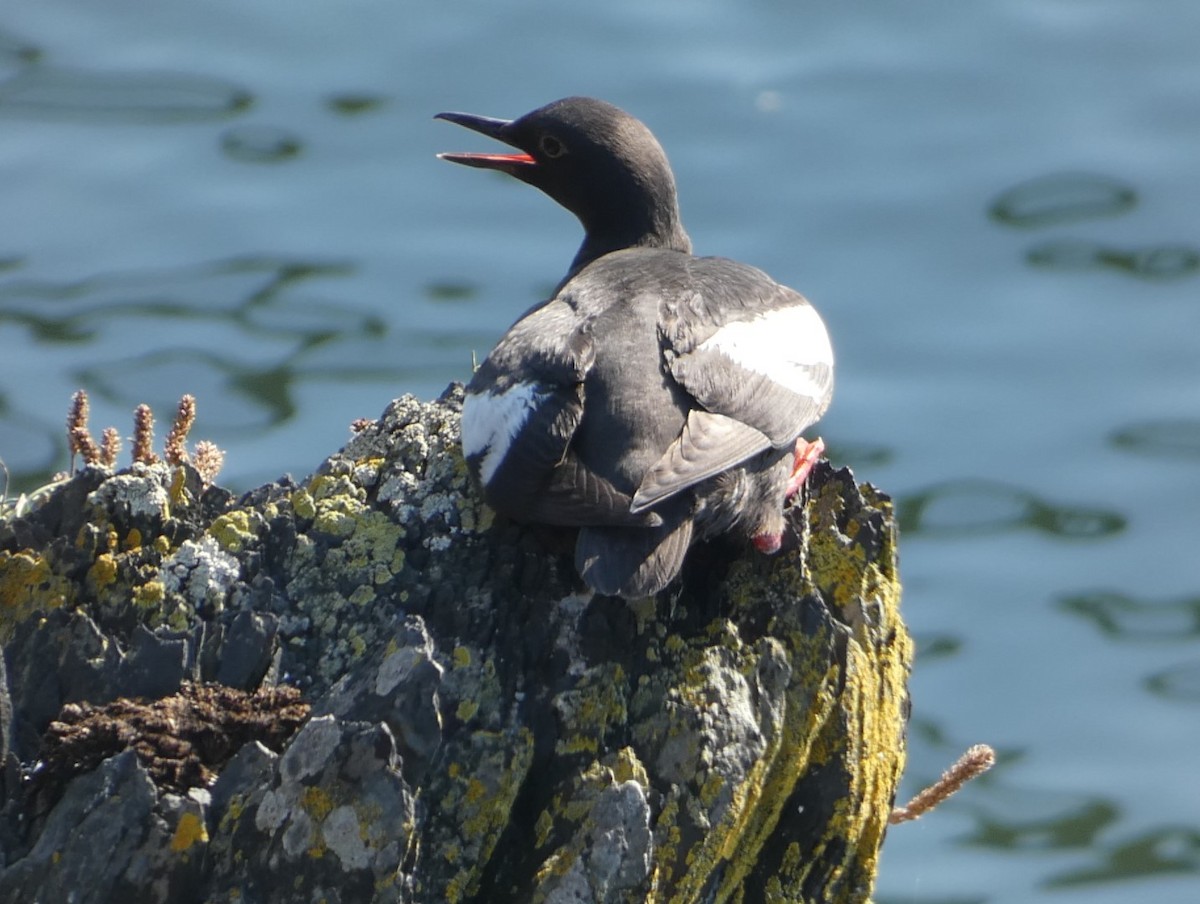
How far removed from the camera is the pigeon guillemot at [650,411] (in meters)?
3.84

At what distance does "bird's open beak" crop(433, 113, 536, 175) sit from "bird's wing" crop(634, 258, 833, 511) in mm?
1323

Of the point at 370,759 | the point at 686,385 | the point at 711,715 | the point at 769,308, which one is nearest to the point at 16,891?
the point at 370,759

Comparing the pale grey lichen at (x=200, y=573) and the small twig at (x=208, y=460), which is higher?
the small twig at (x=208, y=460)

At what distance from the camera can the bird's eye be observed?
624cm

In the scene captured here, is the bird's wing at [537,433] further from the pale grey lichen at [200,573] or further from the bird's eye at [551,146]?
the bird's eye at [551,146]

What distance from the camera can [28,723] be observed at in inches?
135

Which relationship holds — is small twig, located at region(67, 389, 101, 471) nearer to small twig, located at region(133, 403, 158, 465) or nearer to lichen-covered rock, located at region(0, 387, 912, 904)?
small twig, located at region(133, 403, 158, 465)

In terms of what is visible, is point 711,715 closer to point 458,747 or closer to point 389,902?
point 458,747

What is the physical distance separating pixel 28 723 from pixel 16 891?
0.40 metres

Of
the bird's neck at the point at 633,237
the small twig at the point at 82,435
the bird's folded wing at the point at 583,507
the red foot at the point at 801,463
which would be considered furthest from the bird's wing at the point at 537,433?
the bird's neck at the point at 633,237

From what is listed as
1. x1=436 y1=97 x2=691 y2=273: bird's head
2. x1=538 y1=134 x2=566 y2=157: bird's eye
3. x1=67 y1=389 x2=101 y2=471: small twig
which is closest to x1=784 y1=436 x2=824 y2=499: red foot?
x1=67 y1=389 x2=101 y2=471: small twig

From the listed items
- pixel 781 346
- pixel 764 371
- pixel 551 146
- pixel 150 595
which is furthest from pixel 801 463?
pixel 551 146

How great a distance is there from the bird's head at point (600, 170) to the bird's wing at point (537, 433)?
1779mm

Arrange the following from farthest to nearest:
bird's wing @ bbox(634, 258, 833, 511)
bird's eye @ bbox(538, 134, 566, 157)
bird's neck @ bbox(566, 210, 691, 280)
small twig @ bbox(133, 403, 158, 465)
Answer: bird's eye @ bbox(538, 134, 566, 157), bird's neck @ bbox(566, 210, 691, 280), small twig @ bbox(133, 403, 158, 465), bird's wing @ bbox(634, 258, 833, 511)
